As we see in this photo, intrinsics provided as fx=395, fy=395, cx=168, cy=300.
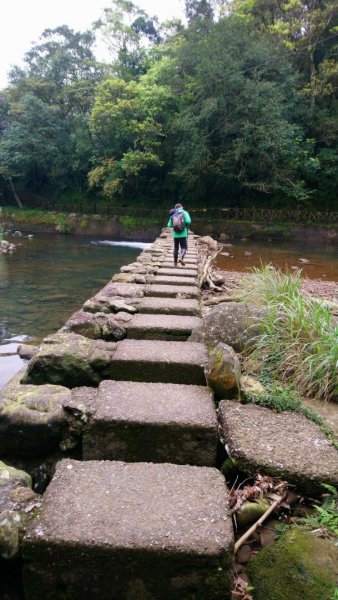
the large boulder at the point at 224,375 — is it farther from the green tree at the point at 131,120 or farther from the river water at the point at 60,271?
the green tree at the point at 131,120

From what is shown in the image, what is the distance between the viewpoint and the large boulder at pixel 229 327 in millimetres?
2881

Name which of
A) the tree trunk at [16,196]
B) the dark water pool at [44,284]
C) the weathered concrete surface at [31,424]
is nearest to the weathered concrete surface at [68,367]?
the weathered concrete surface at [31,424]

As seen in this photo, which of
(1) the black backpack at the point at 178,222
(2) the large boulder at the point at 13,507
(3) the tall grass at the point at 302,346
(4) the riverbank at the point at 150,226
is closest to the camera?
(2) the large boulder at the point at 13,507

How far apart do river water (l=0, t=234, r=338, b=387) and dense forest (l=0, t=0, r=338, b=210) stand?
5314 mm

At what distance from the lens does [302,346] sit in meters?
2.80

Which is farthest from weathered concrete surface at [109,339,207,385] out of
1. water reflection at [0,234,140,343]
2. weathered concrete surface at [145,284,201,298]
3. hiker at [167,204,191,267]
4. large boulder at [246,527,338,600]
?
hiker at [167,204,191,267]

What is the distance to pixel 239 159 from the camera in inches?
826

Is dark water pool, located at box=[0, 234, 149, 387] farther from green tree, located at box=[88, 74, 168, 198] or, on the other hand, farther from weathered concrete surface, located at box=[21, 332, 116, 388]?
green tree, located at box=[88, 74, 168, 198]

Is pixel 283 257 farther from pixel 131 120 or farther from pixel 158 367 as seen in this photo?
pixel 158 367

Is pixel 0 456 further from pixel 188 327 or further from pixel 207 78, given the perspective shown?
pixel 207 78

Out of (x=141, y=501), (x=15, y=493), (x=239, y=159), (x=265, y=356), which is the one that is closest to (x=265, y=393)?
(x=265, y=356)

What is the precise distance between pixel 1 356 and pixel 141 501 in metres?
4.57

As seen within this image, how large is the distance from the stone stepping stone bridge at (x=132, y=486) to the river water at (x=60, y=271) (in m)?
2.80

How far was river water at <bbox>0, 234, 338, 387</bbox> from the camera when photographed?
6688 mm
